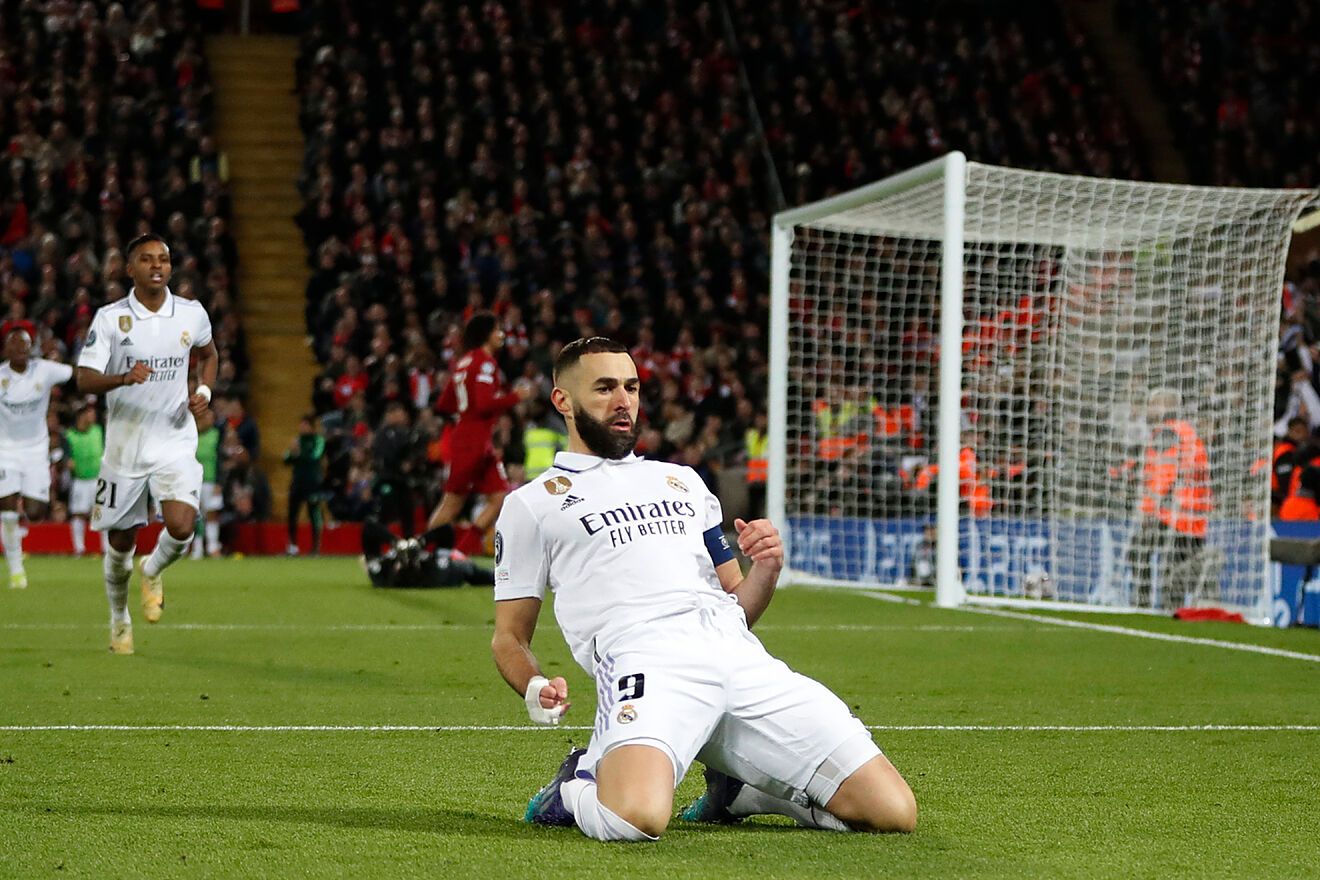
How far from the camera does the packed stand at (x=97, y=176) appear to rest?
20.1 meters

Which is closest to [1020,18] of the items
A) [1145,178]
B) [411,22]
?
[1145,178]

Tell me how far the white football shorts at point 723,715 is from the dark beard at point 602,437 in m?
0.47

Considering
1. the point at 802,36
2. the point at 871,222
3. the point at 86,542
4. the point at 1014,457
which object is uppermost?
the point at 802,36

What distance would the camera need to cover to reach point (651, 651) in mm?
4637

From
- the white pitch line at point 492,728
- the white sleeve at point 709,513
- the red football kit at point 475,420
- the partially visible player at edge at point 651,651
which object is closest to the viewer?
the partially visible player at edge at point 651,651

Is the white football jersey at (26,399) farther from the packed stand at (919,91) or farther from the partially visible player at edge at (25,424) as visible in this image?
the packed stand at (919,91)

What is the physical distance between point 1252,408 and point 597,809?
9.26 metres

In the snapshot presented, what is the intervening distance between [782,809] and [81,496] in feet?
52.0

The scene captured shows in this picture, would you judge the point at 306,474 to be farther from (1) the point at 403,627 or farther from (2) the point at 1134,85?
(2) the point at 1134,85

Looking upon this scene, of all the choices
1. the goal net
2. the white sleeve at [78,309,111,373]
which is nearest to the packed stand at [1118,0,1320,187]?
the goal net

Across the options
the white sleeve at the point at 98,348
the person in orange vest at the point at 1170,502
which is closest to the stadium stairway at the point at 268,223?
the person in orange vest at the point at 1170,502

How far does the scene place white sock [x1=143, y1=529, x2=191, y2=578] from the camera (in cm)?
924

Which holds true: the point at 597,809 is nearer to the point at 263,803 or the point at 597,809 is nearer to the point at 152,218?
the point at 263,803

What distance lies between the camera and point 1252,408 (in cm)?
1259
